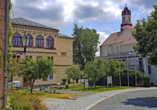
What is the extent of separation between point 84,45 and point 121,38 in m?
14.1

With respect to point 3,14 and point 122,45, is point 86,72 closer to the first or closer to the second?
point 3,14

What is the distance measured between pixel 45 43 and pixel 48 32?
2.51m

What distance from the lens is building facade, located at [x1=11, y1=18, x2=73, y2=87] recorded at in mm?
32281

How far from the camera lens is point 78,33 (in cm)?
6000

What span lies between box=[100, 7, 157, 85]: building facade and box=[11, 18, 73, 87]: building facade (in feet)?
43.4

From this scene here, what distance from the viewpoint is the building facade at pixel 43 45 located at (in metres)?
32.3

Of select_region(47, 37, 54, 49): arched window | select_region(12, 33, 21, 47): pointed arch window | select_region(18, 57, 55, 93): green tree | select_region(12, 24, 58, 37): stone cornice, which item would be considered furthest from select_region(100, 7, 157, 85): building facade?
select_region(12, 33, 21, 47): pointed arch window

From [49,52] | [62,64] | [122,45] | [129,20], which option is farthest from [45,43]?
[129,20]

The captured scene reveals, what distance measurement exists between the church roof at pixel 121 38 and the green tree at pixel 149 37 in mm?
38615

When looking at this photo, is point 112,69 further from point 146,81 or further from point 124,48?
point 124,48

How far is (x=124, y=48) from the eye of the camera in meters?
56.3

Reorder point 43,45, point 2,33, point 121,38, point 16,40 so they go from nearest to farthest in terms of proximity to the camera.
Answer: point 2,33 → point 16,40 → point 43,45 → point 121,38

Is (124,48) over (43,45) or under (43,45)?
over

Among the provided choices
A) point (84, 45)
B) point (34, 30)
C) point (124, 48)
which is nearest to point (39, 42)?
point (34, 30)
